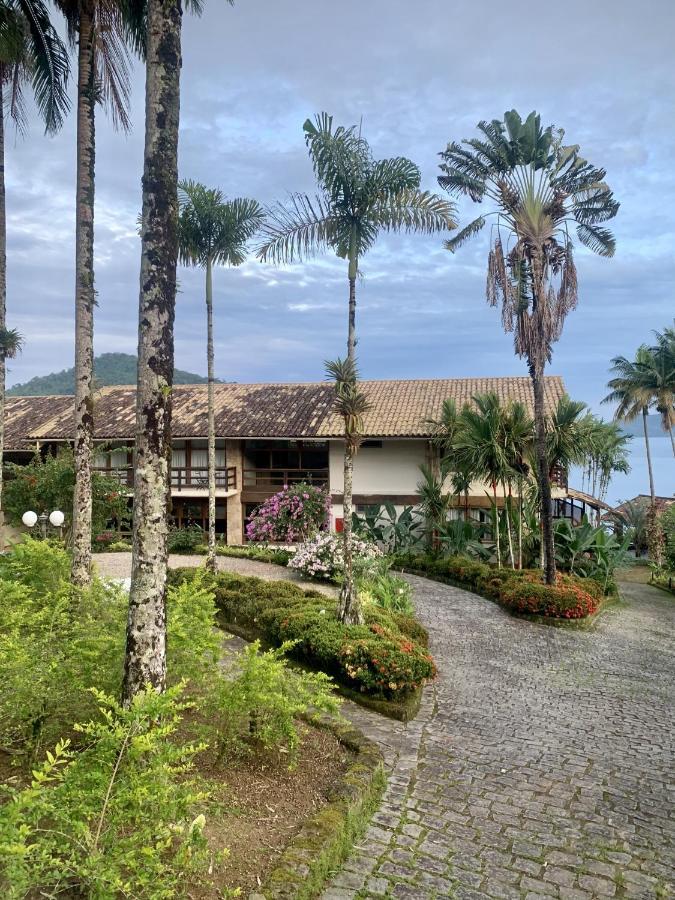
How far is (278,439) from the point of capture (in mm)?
22953

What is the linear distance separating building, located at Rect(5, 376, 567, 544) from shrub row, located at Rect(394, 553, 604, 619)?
12.3ft

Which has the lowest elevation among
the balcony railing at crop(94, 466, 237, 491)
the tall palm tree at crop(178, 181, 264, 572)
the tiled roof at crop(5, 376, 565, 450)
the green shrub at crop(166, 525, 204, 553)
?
the green shrub at crop(166, 525, 204, 553)

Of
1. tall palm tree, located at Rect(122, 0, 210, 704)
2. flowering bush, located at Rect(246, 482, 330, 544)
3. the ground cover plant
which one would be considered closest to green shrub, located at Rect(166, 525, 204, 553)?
flowering bush, located at Rect(246, 482, 330, 544)

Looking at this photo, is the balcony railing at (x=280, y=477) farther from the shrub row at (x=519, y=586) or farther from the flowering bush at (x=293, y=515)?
the shrub row at (x=519, y=586)

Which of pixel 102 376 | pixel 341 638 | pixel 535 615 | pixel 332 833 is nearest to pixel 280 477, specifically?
pixel 535 615

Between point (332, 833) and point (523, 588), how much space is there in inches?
405

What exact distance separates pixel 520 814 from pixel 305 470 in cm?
1896

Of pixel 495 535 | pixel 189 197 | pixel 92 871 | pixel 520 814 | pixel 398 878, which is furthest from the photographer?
pixel 495 535

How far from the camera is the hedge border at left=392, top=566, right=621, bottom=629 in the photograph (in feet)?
43.8

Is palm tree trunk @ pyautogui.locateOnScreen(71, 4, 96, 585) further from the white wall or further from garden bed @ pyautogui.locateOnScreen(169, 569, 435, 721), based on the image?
the white wall

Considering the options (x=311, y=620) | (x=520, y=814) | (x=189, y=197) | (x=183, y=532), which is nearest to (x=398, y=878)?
(x=520, y=814)

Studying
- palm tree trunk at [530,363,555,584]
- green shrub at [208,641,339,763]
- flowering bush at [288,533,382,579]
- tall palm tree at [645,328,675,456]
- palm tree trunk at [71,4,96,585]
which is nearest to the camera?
green shrub at [208,641,339,763]

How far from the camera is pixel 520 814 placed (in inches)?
215

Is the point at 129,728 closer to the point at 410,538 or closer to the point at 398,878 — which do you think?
the point at 398,878
